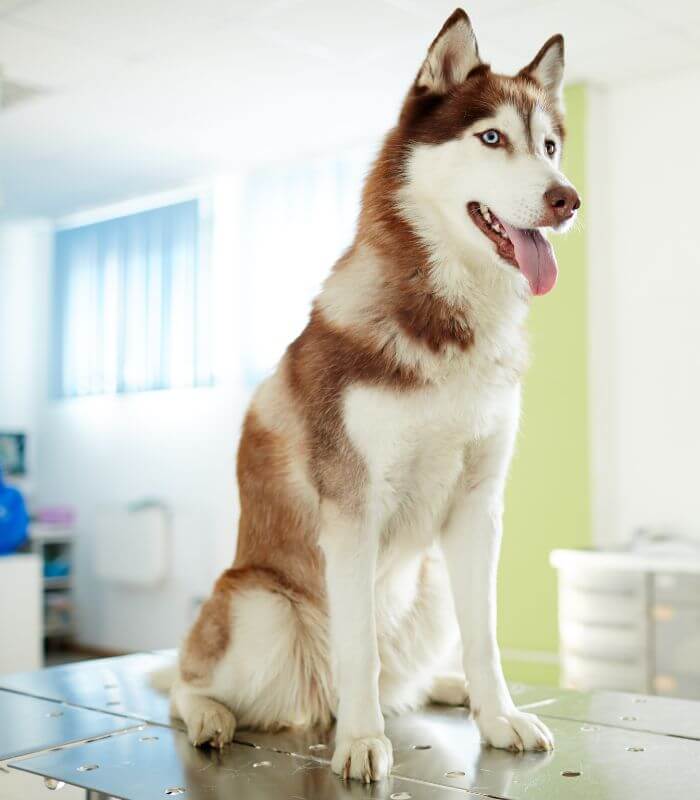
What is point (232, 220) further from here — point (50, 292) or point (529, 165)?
point (529, 165)

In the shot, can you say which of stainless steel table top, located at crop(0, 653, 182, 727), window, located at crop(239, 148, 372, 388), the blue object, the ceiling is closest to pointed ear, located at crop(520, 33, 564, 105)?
stainless steel table top, located at crop(0, 653, 182, 727)

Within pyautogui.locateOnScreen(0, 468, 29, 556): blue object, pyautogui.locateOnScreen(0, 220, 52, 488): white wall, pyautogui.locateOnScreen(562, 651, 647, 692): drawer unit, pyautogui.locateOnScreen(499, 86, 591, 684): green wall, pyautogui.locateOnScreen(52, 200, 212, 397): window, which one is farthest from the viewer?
pyautogui.locateOnScreen(0, 220, 52, 488): white wall

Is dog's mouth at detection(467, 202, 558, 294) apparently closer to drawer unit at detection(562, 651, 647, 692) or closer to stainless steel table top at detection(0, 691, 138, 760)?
stainless steel table top at detection(0, 691, 138, 760)

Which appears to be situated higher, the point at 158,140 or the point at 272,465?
the point at 158,140

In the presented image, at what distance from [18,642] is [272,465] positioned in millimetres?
2986

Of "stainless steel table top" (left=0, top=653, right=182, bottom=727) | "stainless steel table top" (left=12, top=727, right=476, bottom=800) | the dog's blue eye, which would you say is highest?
the dog's blue eye

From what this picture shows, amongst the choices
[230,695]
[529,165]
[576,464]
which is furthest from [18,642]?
[529,165]

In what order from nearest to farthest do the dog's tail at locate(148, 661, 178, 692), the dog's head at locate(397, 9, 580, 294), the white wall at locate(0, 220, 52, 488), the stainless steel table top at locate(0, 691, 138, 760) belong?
the dog's head at locate(397, 9, 580, 294) → the stainless steel table top at locate(0, 691, 138, 760) → the dog's tail at locate(148, 661, 178, 692) → the white wall at locate(0, 220, 52, 488)

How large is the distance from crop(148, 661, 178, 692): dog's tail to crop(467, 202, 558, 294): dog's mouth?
1013 millimetres

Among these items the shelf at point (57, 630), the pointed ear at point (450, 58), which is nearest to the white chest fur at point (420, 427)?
the pointed ear at point (450, 58)

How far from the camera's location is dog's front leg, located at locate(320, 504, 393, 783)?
4.75 ft

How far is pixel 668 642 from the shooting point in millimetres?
3578

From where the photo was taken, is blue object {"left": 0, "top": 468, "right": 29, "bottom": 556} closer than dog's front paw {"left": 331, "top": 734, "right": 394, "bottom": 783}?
No

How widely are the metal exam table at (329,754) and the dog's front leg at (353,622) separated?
7 cm
